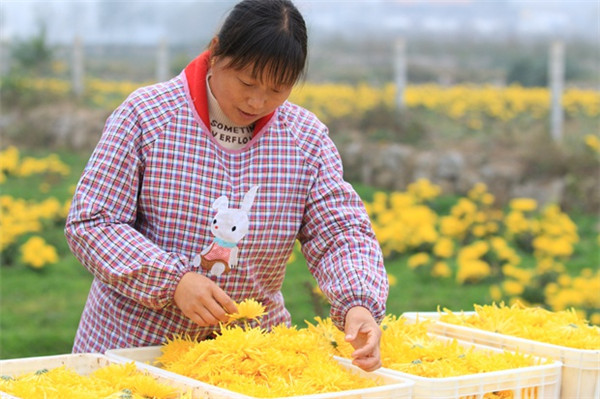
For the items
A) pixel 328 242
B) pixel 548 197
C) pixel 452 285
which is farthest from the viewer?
pixel 548 197

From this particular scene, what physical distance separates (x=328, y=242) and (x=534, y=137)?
279 inches

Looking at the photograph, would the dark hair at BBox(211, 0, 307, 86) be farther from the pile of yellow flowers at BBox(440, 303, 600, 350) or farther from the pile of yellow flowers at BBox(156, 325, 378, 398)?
the pile of yellow flowers at BBox(440, 303, 600, 350)

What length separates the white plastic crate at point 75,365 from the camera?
71.5 inches

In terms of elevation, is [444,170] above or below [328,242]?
below

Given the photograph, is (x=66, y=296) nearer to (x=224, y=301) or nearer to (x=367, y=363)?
(x=224, y=301)

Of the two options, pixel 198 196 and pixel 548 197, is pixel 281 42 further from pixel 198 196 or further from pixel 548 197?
pixel 548 197

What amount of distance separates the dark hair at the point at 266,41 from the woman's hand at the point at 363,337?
0.56m

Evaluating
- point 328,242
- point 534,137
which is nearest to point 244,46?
point 328,242

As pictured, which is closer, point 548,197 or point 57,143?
point 548,197

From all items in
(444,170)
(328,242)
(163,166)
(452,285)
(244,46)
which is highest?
(244,46)

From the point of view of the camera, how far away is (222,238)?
2160 mm

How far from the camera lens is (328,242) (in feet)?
7.42

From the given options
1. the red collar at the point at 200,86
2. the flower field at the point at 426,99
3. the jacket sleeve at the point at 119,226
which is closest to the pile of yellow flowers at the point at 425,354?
the jacket sleeve at the point at 119,226

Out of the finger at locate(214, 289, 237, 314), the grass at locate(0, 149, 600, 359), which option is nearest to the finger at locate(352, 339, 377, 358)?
the finger at locate(214, 289, 237, 314)
